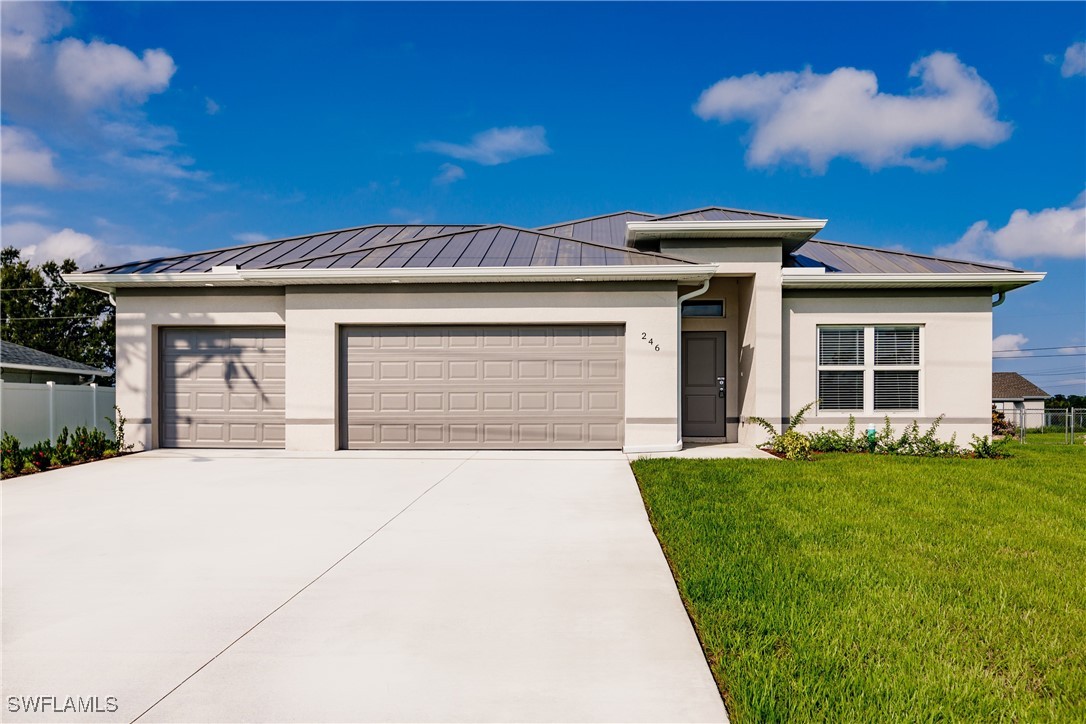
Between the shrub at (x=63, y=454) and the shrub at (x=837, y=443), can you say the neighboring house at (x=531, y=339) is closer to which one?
the shrub at (x=837, y=443)

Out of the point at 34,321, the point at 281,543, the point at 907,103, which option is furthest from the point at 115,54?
the point at 34,321

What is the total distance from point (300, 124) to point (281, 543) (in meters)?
19.3

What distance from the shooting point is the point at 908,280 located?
12.4 metres

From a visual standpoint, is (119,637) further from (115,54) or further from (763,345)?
(115,54)

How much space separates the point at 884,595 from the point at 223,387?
472 inches

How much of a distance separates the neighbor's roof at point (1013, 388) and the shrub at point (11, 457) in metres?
55.6

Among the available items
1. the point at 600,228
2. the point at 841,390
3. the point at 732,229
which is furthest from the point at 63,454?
the point at 841,390

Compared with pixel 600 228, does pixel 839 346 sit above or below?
below

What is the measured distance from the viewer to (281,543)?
5652 millimetres

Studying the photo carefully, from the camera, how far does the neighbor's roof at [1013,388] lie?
48406 mm

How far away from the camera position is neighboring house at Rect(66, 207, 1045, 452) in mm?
11758

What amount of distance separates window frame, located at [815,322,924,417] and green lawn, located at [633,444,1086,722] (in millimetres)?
4852

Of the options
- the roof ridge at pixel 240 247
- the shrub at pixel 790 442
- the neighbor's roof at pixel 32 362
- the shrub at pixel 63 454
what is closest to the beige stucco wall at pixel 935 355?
the shrub at pixel 790 442

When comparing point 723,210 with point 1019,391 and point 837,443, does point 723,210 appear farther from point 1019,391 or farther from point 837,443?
point 1019,391
